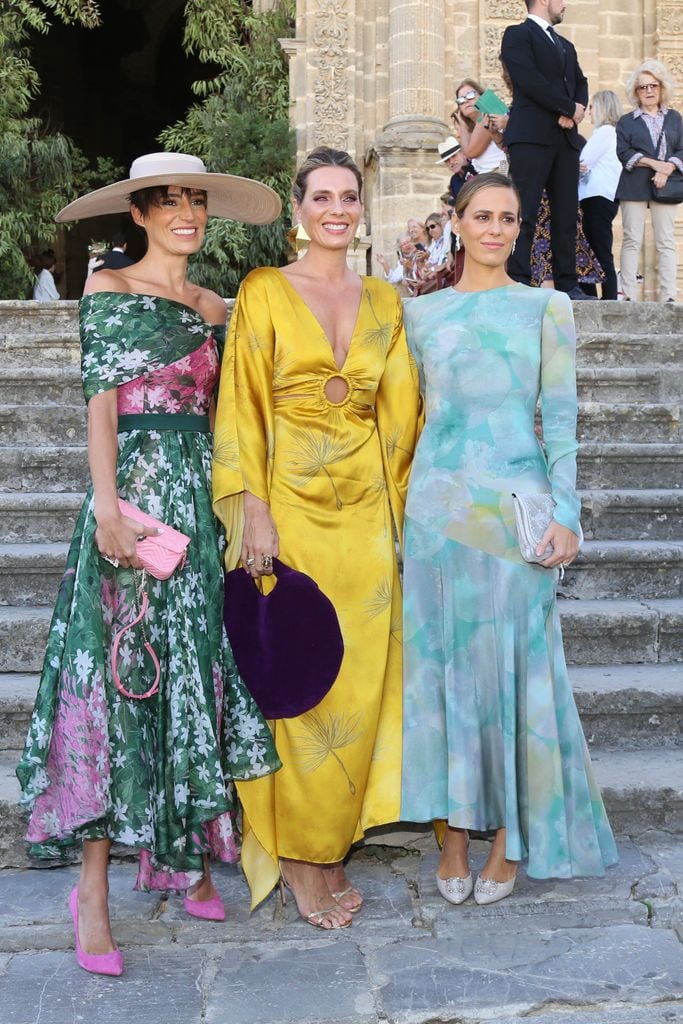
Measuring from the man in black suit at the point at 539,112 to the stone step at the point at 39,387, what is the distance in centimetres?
283

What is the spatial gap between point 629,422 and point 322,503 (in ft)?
10.8

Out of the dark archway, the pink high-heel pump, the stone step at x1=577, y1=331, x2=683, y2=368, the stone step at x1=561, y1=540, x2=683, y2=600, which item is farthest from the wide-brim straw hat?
the dark archway

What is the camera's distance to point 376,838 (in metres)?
3.88

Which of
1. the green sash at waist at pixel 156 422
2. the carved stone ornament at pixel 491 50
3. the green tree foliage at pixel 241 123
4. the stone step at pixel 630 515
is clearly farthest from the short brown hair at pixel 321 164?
the carved stone ornament at pixel 491 50

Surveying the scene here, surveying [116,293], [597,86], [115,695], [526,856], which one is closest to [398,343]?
[116,293]

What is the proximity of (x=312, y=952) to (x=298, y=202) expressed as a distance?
2.20 meters

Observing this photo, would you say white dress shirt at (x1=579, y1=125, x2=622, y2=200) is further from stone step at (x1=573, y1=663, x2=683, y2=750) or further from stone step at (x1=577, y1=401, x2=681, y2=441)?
stone step at (x1=573, y1=663, x2=683, y2=750)

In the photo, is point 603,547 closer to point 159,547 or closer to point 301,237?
point 301,237

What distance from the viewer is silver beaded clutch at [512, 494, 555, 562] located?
329 centimetres

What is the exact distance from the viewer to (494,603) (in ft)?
11.1

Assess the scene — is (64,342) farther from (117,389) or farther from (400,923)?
(400,923)

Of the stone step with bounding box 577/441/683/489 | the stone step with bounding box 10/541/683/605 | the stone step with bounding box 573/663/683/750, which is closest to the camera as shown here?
the stone step with bounding box 573/663/683/750

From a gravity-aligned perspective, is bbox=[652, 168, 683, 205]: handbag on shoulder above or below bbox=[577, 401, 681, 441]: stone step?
above

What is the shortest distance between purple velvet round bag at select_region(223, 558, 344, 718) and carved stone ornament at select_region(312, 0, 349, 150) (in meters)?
10.5
